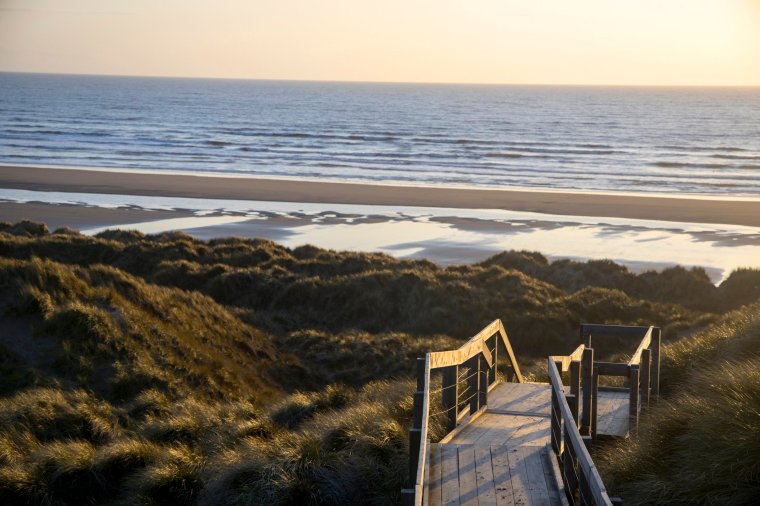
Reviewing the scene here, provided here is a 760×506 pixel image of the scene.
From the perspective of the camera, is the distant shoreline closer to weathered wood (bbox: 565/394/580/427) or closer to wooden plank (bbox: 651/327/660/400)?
wooden plank (bbox: 651/327/660/400)

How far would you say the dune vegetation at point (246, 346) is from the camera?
8.96 meters

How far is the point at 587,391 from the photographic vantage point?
27.7 feet

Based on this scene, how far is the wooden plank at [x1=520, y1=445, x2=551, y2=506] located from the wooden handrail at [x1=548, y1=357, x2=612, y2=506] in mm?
176

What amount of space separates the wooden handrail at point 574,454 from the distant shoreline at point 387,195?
31783 millimetres

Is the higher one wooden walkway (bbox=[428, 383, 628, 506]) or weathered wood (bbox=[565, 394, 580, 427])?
weathered wood (bbox=[565, 394, 580, 427])

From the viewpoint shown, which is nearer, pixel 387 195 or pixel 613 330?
pixel 613 330

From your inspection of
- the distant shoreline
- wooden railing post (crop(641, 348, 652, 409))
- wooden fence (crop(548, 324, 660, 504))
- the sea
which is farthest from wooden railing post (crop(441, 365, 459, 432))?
the sea

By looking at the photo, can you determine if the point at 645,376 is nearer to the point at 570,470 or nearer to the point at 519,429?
the point at 519,429

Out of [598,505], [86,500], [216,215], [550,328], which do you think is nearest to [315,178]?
[216,215]

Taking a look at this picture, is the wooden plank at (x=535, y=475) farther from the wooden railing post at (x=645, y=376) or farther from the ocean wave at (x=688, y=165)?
the ocean wave at (x=688, y=165)

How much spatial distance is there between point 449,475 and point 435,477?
0.38 feet

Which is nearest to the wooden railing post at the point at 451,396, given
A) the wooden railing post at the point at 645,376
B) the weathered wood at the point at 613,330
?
the wooden railing post at the point at 645,376

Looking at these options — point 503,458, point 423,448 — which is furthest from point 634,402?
point 423,448

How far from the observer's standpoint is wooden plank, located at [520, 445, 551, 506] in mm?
6554
